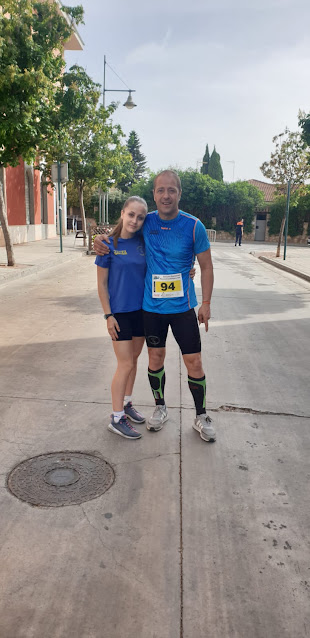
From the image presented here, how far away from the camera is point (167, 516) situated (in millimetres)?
2621

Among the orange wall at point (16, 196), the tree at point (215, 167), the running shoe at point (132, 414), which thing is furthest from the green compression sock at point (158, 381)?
the tree at point (215, 167)

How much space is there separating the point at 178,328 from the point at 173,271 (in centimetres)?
40

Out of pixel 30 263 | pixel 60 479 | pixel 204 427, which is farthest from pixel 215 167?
pixel 60 479

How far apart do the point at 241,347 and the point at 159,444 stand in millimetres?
2969

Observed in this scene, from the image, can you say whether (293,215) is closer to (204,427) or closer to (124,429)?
(204,427)

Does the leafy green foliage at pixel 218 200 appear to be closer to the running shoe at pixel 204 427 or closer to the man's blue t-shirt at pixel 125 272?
the man's blue t-shirt at pixel 125 272

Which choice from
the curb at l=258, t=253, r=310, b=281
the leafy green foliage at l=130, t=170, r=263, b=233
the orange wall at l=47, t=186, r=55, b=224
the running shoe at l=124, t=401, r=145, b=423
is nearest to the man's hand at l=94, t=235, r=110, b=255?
the running shoe at l=124, t=401, r=145, b=423

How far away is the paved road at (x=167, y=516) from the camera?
1.99 m

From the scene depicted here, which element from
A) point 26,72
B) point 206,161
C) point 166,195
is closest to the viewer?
point 166,195

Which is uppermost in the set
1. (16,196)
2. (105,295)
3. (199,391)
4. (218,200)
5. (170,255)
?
(218,200)

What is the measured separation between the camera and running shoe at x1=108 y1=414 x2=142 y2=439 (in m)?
3.54

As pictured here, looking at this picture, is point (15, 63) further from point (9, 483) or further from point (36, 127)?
point (9, 483)

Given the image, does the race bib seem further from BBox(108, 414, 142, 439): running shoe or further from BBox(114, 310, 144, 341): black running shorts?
BBox(108, 414, 142, 439): running shoe

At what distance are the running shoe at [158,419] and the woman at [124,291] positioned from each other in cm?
14
